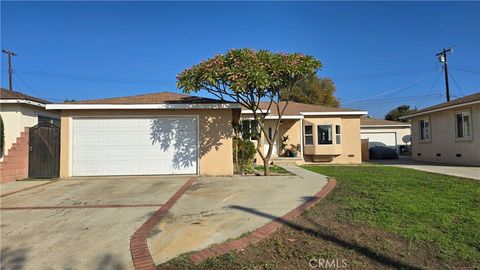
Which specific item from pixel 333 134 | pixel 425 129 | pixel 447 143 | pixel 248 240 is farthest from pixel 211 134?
pixel 425 129

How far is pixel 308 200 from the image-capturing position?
316 inches

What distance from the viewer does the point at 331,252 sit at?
4738mm

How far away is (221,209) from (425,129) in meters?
19.3

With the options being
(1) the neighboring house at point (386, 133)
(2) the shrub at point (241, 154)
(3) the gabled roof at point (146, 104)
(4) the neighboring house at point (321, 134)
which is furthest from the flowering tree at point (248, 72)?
(1) the neighboring house at point (386, 133)

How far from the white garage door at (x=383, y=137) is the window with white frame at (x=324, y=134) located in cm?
1333

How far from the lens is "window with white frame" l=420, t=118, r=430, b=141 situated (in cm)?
2188

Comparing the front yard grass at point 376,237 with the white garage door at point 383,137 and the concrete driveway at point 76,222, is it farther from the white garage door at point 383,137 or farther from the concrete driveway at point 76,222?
the white garage door at point 383,137

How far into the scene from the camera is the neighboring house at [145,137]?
42.0 ft

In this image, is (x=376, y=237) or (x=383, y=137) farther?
(x=383, y=137)

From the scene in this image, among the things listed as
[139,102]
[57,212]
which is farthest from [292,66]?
[57,212]

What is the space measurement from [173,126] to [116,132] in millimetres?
2051

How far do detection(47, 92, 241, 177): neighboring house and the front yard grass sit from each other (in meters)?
5.87

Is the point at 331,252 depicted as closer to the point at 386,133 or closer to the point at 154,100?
the point at 154,100

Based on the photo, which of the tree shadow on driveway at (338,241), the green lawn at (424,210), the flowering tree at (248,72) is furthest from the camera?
the flowering tree at (248,72)
